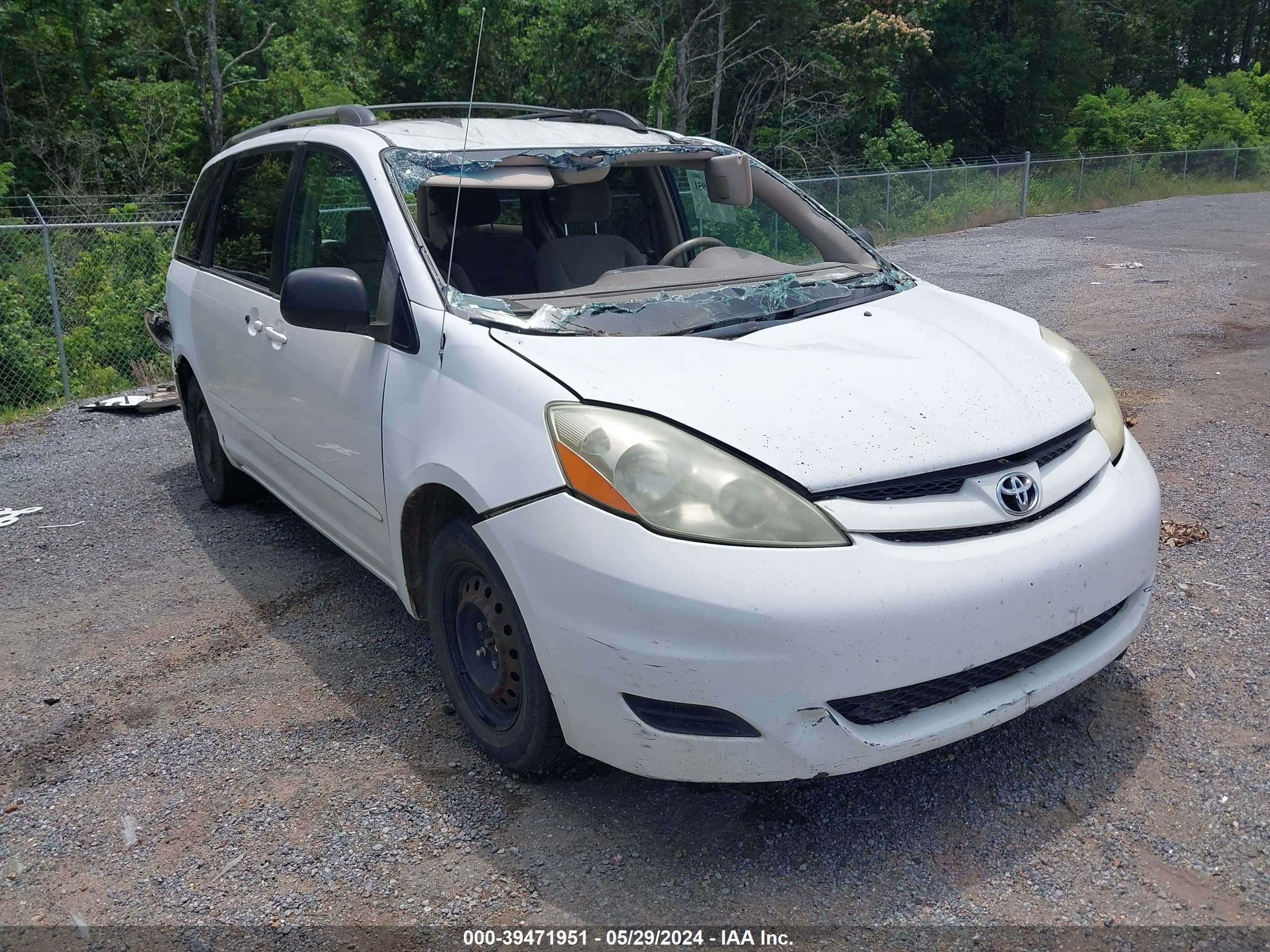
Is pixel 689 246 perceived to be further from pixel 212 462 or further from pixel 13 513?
pixel 13 513

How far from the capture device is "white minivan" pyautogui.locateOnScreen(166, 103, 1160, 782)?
2.54 metres

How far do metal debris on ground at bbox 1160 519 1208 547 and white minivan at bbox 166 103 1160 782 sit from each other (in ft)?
4.70

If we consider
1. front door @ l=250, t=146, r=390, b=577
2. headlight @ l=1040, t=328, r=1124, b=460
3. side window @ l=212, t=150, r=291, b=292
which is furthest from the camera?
side window @ l=212, t=150, r=291, b=292

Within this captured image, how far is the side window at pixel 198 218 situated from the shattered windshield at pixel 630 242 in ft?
6.54

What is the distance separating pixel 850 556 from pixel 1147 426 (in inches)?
182

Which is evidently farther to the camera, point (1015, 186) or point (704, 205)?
point (1015, 186)

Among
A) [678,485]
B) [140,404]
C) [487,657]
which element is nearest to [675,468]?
[678,485]

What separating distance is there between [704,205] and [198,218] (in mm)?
2629

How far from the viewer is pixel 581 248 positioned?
13.9 feet

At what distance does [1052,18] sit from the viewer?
41.4 metres

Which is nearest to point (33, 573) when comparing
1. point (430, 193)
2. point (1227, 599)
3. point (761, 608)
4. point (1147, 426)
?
point (430, 193)

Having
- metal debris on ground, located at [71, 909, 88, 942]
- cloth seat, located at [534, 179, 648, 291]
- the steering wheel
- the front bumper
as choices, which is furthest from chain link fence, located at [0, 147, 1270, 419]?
metal debris on ground, located at [71, 909, 88, 942]

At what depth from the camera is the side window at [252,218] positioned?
452 cm

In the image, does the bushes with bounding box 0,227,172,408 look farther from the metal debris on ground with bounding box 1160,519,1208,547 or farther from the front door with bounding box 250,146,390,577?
the metal debris on ground with bounding box 1160,519,1208,547
